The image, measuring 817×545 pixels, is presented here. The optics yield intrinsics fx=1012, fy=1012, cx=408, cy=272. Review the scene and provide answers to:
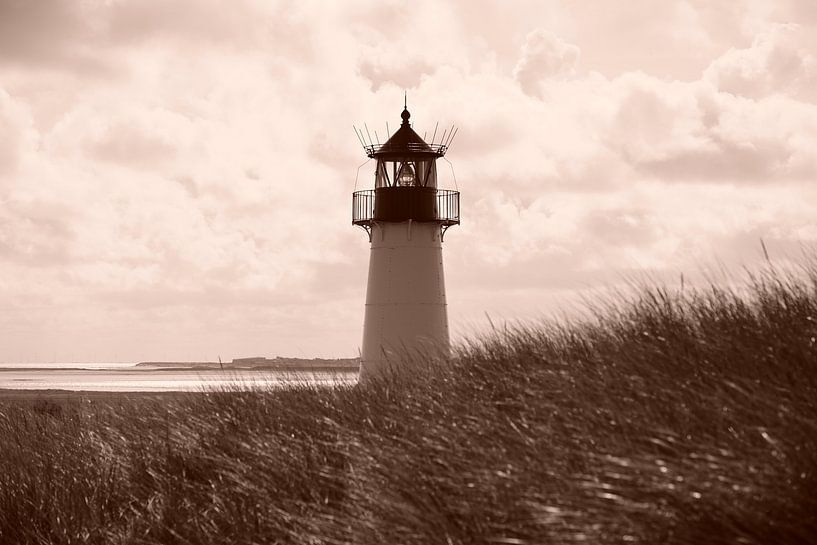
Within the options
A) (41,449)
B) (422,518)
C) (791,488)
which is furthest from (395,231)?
(791,488)

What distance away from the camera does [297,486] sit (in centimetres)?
700

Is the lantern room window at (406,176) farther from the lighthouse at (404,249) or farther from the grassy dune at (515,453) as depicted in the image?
the grassy dune at (515,453)

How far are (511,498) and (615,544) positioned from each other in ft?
2.63

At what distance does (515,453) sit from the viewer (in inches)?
220

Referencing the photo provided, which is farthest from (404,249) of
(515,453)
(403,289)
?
(515,453)

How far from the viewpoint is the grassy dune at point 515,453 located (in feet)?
14.7

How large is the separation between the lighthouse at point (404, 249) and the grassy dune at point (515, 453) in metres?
9.08

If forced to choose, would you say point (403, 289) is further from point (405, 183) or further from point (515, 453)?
point (515, 453)

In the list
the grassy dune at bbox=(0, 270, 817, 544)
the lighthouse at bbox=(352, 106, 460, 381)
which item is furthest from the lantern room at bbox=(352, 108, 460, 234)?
the grassy dune at bbox=(0, 270, 817, 544)

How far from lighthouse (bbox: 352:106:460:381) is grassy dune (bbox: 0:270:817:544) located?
908cm

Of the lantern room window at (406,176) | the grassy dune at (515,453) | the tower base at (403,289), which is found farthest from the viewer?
the lantern room window at (406,176)

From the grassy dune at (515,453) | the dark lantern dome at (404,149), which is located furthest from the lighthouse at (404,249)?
the grassy dune at (515,453)

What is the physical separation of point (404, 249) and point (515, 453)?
1329 centimetres

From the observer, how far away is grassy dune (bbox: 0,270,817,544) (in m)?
4.48
